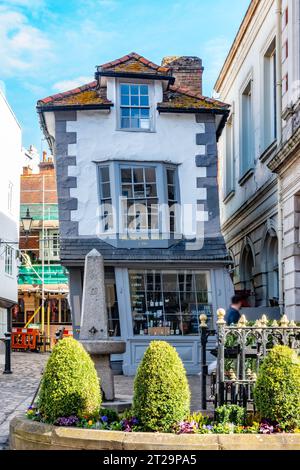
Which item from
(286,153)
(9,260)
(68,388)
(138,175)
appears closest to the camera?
(68,388)

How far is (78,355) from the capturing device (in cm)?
761

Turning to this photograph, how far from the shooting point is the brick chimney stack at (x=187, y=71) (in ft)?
67.4

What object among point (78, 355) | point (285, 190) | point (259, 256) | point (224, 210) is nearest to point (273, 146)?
point (285, 190)

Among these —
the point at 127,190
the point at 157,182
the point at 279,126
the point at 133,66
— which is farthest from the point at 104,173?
the point at 279,126

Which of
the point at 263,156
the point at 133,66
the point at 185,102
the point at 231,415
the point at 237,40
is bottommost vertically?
the point at 231,415

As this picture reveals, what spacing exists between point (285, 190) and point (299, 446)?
8843 mm

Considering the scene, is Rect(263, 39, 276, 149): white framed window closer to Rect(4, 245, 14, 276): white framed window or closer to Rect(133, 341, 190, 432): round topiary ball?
Rect(133, 341, 190, 432): round topiary ball

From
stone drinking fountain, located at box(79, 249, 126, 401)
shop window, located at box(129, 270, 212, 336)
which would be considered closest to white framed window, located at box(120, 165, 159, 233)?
shop window, located at box(129, 270, 212, 336)

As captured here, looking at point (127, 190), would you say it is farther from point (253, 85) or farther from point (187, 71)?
point (187, 71)

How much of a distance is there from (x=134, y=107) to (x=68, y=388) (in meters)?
11.0

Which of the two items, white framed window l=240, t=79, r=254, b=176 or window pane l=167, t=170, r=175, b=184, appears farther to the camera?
white framed window l=240, t=79, r=254, b=176

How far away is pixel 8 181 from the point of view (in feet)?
97.5

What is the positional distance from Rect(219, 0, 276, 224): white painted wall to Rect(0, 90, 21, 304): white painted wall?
31.2ft

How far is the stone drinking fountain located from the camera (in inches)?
359
